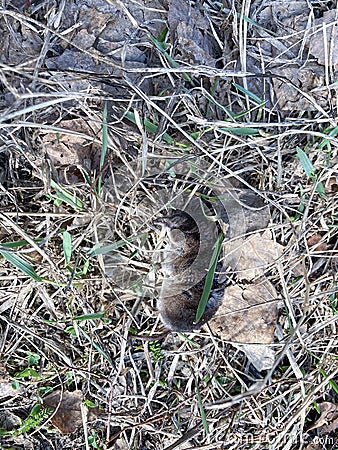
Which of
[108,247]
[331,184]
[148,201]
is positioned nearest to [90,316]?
[108,247]

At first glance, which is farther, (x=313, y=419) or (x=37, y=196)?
(x=313, y=419)

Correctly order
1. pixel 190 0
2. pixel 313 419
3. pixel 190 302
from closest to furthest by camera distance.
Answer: pixel 190 302 → pixel 190 0 → pixel 313 419

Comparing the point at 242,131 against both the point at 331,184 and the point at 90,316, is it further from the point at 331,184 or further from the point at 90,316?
the point at 90,316

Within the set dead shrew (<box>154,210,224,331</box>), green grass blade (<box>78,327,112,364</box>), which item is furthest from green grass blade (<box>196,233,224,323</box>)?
green grass blade (<box>78,327,112,364</box>)

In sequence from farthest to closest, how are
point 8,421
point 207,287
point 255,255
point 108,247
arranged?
point 8,421 → point 255,255 → point 108,247 → point 207,287

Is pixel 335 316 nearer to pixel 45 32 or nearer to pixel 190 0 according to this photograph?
pixel 190 0

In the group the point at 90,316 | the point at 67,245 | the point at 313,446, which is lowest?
the point at 313,446

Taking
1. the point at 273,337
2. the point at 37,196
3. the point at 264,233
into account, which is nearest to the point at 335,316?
the point at 273,337
